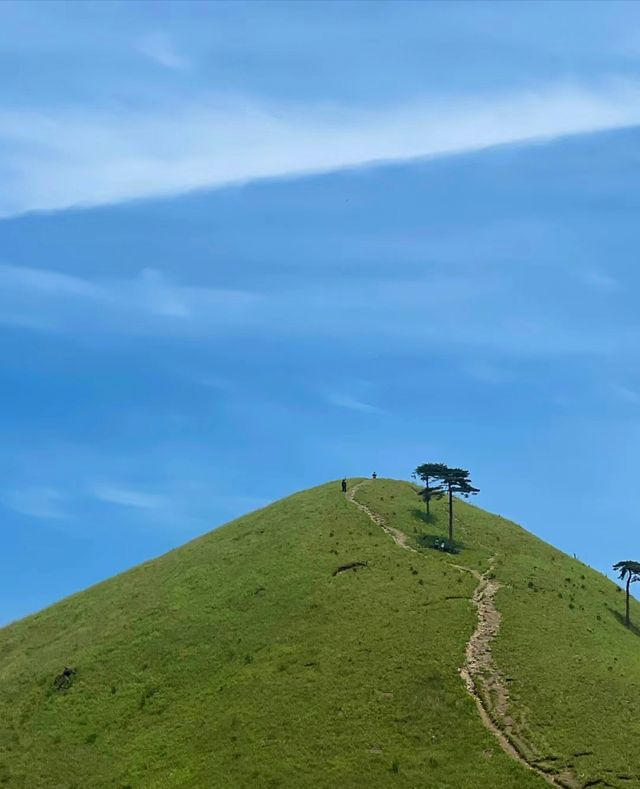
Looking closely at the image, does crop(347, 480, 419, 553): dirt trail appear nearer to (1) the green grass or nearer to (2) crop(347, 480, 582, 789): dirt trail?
(1) the green grass

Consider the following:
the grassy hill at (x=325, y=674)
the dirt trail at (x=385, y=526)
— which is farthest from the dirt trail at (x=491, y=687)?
the dirt trail at (x=385, y=526)

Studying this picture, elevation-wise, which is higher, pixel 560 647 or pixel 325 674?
pixel 560 647

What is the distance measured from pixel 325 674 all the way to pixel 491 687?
38.9ft

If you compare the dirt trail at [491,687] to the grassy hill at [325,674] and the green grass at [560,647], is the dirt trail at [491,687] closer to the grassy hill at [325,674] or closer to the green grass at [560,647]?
the grassy hill at [325,674]

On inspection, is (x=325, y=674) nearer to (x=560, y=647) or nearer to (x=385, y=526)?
(x=560, y=647)

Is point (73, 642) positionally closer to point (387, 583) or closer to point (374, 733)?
point (387, 583)

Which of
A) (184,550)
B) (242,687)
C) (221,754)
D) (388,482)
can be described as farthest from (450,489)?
(221,754)

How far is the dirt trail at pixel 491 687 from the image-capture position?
43.9 meters

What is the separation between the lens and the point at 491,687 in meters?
52.0

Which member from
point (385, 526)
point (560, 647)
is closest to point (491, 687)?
point (560, 647)

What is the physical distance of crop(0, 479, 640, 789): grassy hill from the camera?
152ft

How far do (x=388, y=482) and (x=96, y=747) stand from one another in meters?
60.4

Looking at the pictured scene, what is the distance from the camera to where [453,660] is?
55.4 meters

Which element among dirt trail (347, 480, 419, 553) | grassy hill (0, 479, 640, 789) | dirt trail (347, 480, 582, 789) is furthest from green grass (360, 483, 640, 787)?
dirt trail (347, 480, 419, 553)
